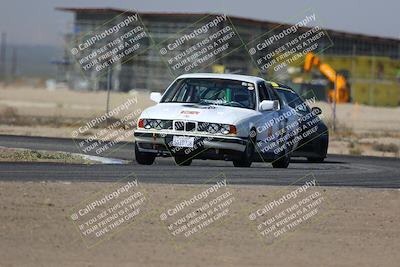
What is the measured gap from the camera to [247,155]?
58.9 ft

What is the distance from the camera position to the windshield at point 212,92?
61.3 feet

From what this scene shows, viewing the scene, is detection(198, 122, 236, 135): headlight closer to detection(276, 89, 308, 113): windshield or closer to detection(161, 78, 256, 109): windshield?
detection(161, 78, 256, 109): windshield

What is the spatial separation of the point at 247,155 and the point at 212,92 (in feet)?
4.72

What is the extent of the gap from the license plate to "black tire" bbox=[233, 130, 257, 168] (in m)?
0.93

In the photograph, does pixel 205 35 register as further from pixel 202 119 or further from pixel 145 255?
pixel 145 255

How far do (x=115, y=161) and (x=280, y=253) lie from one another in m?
8.79

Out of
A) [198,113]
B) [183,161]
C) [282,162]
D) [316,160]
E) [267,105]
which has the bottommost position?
[316,160]

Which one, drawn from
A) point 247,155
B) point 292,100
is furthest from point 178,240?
point 292,100

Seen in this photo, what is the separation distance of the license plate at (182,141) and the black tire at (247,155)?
927mm

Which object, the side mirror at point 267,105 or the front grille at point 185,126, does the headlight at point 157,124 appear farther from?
the side mirror at point 267,105

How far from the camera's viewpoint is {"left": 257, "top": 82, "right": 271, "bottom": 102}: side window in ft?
62.5

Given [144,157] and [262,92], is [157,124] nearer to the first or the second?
[144,157]

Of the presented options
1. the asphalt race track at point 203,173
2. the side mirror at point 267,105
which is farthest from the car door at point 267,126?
the asphalt race track at point 203,173

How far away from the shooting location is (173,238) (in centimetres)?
1105
